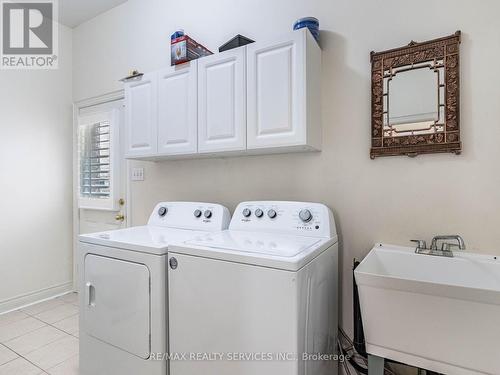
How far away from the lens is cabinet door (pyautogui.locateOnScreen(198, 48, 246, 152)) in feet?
5.77

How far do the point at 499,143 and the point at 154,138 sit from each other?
2.02 m

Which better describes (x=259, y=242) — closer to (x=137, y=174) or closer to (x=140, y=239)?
(x=140, y=239)

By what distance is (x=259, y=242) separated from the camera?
4.84ft

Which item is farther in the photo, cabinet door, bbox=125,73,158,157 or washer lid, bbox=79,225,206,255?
cabinet door, bbox=125,73,158,157

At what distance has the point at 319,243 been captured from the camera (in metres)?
1.45

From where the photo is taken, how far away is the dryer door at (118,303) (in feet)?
4.90

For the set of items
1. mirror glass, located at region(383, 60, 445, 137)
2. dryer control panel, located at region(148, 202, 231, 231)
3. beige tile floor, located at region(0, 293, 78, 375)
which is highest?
mirror glass, located at region(383, 60, 445, 137)

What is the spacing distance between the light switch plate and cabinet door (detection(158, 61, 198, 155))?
26.5 inches

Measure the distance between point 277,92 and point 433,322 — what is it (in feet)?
4.20

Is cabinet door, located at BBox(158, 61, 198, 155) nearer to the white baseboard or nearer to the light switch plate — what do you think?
the light switch plate

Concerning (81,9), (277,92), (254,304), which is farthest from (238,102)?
(81,9)

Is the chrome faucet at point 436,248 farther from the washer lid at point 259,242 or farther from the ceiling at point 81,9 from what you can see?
the ceiling at point 81,9

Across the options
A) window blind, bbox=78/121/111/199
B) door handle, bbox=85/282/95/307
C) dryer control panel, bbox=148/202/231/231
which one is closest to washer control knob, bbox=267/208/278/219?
dryer control panel, bbox=148/202/231/231

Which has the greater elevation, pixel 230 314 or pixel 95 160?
pixel 95 160
